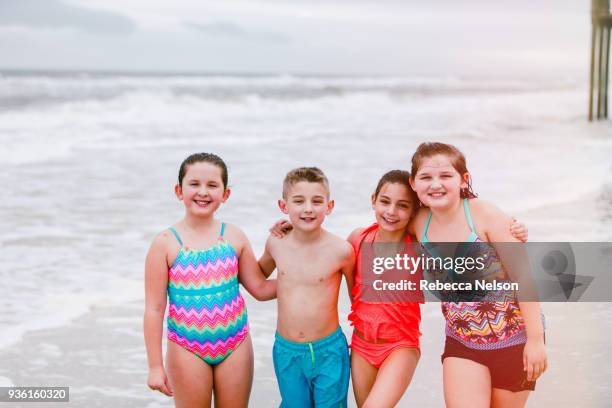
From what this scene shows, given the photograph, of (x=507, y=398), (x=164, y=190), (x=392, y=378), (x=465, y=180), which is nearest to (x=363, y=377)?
(x=392, y=378)

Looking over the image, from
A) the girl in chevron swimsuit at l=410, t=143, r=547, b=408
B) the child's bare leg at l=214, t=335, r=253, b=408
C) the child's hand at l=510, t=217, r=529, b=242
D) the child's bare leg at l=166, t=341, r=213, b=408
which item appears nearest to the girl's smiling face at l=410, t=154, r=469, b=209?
the girl in chevron swimsuit at l=410, t=143, r=547, b=408

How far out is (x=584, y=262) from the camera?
5.74 meters

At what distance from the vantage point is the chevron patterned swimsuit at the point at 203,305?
3217 mm

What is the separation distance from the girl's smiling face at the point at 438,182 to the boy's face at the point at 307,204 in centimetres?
44

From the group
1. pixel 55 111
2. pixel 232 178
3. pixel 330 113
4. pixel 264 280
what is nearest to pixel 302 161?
pixel 232 178

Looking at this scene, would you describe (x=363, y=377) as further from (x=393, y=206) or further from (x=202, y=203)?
(x=202, y=203)

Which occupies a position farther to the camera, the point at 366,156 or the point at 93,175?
the point at 366,156

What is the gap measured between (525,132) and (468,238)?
1555 cm

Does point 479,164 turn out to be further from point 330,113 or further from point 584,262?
point 330,113

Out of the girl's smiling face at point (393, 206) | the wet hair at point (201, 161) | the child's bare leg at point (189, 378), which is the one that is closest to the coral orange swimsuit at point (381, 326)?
the girl's smiling face at point (393, 206)

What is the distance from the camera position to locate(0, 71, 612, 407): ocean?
472cm

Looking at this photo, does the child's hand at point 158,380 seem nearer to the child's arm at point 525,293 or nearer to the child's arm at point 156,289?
the child's arm at point 156,289

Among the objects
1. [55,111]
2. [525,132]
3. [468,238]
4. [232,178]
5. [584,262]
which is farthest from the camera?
[55,111]

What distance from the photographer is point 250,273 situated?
3.40 meters
